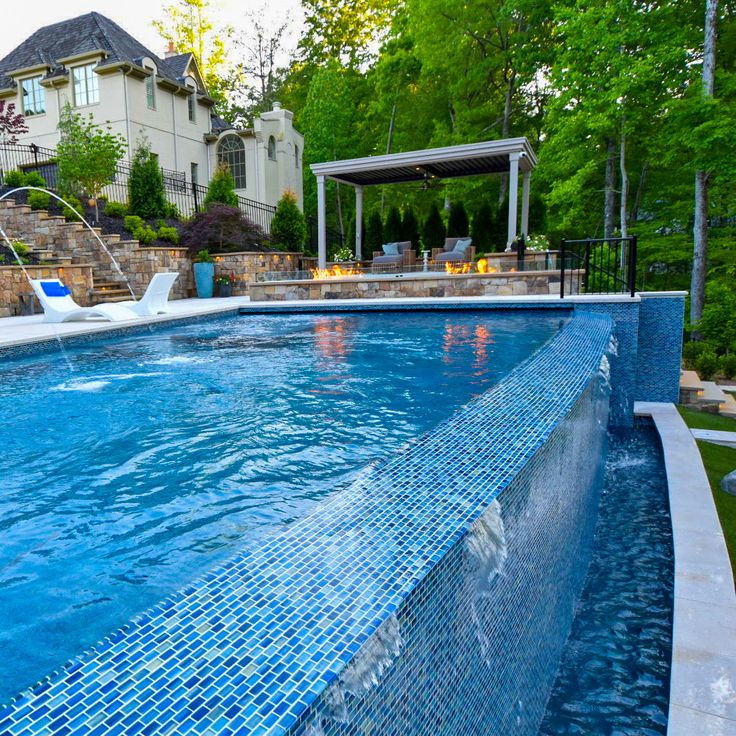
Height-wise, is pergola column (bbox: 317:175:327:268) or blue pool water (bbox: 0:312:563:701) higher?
pergola column (bbox: 317:175:327:268)

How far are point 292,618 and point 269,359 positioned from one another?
17.9 feet

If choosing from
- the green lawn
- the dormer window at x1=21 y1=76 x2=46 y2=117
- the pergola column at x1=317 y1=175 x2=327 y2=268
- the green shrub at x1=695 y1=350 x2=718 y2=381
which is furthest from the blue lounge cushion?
the dormer window at x1=21 y1=76 x2=46 y2=117

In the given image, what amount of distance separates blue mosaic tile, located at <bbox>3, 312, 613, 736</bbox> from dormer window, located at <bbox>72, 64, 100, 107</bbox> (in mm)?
22750

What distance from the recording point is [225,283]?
51.9 ft

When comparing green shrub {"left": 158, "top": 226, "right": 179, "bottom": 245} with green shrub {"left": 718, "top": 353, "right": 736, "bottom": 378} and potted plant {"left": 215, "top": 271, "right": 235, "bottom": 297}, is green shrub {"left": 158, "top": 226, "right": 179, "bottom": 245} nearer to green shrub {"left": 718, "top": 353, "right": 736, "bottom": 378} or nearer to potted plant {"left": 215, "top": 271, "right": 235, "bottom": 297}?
potted plant {"left": 215, "top": 271, "right": 235, "bottom": 297}

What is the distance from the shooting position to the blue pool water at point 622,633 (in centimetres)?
245

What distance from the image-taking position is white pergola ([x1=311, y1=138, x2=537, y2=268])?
1320 centimetres

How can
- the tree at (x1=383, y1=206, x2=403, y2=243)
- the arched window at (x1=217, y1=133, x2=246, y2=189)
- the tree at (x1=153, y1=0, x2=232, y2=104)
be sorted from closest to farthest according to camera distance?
the tree at (x1=383, y1=206, x2=403, y2=243) < the arched window at (x1=217, y1=133, x2=246, y2=189) < the tree at (x1=153, y1=0, x2=232, y2=104)

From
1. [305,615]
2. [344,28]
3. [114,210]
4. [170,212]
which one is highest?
[344,28]

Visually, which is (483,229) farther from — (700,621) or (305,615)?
(305,615)

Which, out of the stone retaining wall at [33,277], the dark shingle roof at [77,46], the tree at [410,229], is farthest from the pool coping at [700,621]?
the dark shingle roof at [77,46]

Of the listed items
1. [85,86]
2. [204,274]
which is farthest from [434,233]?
[85,86]

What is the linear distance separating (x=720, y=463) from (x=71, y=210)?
1517cm

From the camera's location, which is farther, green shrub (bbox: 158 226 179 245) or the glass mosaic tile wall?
green shrub (bbox: 158 226 179 245)
